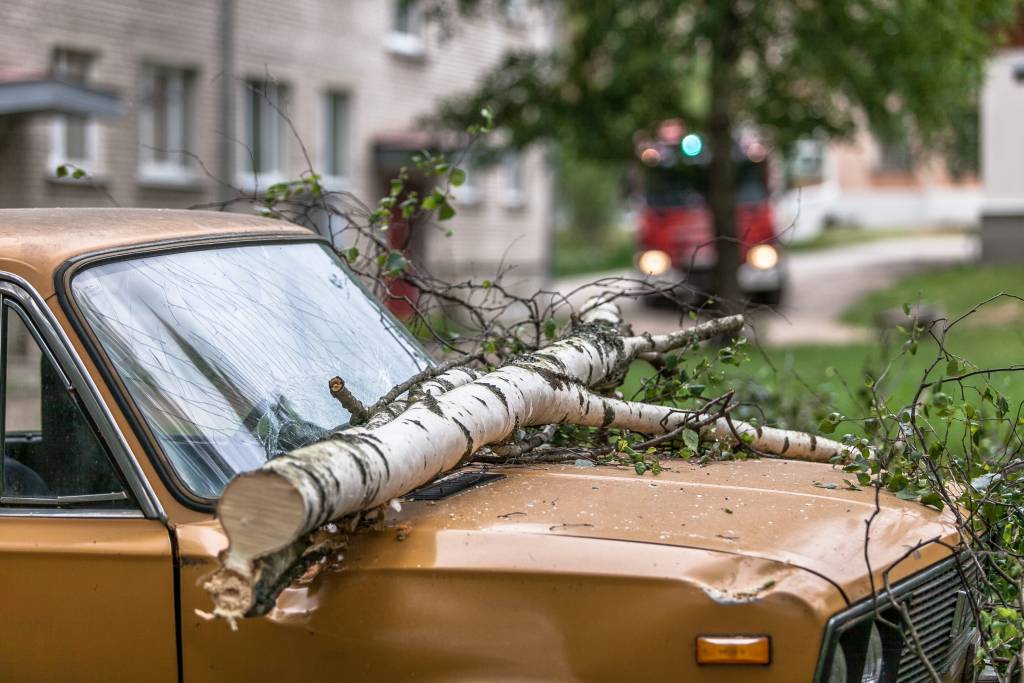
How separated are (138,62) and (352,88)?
5.74m

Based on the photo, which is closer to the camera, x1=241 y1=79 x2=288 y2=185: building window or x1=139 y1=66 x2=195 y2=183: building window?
x1=139 y1=66 x2=195 y2=183: building window

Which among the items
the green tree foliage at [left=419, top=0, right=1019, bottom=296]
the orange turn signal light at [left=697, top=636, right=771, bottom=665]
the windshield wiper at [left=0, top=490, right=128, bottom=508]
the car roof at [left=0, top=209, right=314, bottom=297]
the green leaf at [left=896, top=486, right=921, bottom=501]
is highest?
the green tree foliage at [left=419, top=0, right=1019, bottom=296]

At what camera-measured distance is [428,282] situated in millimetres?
5199

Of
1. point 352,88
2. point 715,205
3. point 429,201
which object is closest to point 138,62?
point 352,88

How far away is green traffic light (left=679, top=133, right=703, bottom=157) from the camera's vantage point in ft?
61.5

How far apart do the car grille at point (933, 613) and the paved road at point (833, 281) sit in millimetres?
13233

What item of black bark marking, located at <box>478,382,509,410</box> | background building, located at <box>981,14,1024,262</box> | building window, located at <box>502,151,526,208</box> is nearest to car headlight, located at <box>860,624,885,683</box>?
black bark marking, located at <box>478,382,509,410</box>

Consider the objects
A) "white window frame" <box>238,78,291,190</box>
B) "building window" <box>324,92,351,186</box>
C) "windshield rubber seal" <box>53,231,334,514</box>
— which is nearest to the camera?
"windshield rubber seal" <box>53,231,334,514</box>

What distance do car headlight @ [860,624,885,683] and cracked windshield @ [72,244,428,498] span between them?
132cm

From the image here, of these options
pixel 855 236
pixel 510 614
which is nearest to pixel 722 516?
pixel 510 614

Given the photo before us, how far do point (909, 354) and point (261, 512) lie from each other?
6.65 m

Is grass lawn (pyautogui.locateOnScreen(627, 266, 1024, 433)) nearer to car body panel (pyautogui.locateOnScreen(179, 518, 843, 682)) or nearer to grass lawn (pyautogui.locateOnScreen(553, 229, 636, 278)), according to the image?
car body panel (pyautogui.locateOnScreen(179, 518, 843, 682))

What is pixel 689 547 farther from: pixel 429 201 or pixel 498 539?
pixel 429 201

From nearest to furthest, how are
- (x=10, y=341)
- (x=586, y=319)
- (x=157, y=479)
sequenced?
(x=157, y=479), (x=10, y=341), (x=586, y=319)
